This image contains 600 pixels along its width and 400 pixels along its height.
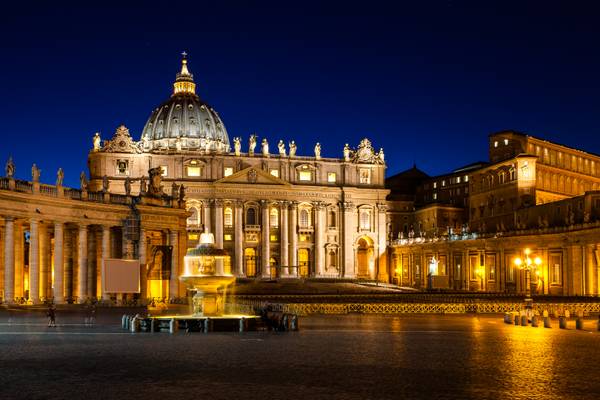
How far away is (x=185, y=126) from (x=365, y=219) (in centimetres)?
3971

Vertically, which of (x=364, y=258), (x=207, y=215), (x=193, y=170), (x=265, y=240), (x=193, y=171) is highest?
(x=193, y=170)

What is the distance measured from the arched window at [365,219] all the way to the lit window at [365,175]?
16.6ft

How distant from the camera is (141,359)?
77.3 feet

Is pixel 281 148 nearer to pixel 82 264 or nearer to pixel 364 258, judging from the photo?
pixel 364 258

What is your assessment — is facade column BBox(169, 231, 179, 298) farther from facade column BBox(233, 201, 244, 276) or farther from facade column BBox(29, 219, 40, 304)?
facade column BBox(233, 201, 244, 276)

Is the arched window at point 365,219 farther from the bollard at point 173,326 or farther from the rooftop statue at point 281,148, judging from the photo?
the bollard at point 173,326

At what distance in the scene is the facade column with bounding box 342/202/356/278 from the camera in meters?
129

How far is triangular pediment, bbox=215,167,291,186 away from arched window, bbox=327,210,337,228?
9.52 meters

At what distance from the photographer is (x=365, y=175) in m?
133

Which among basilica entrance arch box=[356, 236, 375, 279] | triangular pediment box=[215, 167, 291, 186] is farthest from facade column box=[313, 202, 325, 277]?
triangular pediment box=[215, 167, 291, 186]

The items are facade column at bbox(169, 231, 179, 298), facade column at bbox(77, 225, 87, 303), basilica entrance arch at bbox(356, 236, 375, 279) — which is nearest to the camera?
facade column at bbox(77, 225, 87, 303)

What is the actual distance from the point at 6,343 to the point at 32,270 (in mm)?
24192

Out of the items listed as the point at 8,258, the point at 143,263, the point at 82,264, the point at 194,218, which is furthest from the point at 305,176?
the point at 8,258

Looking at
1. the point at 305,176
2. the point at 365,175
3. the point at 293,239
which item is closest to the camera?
the point at 293,239
